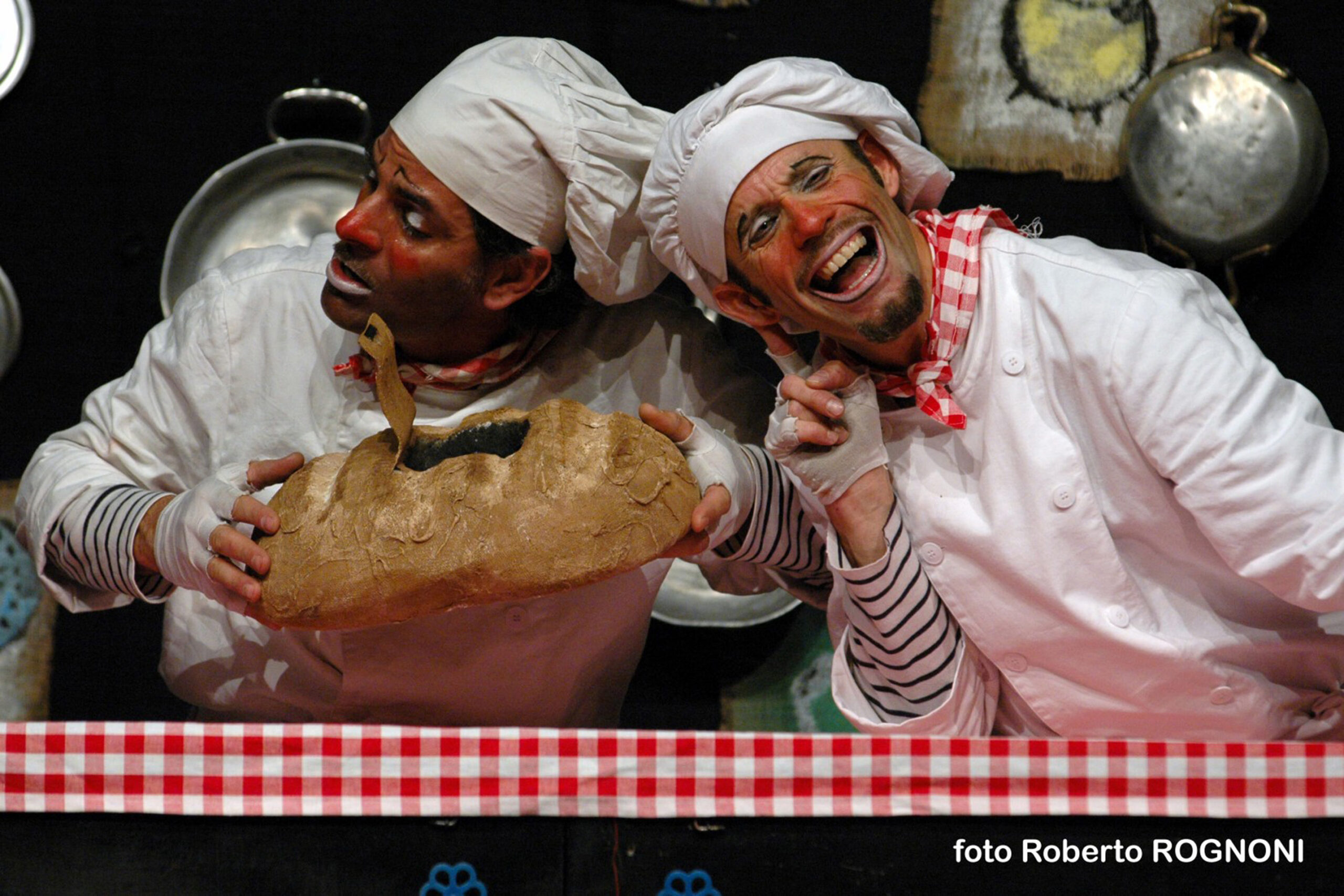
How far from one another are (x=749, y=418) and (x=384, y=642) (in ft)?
2.35

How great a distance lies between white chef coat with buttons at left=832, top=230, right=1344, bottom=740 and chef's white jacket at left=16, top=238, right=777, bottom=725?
1.53ft

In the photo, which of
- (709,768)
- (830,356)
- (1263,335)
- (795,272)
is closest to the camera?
(709,768)

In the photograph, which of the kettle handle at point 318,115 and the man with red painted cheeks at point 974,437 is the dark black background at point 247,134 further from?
the man with red painted cheeks at point 974,437

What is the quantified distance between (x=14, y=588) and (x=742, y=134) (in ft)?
7.26

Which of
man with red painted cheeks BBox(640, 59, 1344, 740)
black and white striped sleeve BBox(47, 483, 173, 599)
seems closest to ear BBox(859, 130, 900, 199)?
man with red painted cheeks BBox(640, 59, 1344, 740)

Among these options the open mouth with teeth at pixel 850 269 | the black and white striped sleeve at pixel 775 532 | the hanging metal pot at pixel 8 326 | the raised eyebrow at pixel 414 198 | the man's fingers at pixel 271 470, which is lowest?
the hanging metal pot at pixel 8 326

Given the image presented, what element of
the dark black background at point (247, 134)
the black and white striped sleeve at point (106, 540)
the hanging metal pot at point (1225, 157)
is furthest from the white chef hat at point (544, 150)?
the hanging metal pot at point (1225, 157)

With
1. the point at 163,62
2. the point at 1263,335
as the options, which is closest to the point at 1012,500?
the point at 1263,335

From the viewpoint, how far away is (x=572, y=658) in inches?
99.3

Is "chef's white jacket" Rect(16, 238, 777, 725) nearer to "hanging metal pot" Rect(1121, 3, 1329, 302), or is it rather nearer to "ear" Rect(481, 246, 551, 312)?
"ear" Rect(481, 246, 551, 312)

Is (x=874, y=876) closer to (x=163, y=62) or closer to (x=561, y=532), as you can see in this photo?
(x=561, y=532)

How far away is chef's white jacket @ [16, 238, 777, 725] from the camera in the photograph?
2467mm

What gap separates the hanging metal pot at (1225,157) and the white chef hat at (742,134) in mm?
1161

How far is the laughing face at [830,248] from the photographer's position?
216 cm
